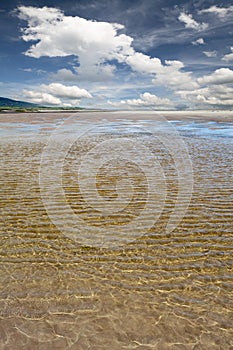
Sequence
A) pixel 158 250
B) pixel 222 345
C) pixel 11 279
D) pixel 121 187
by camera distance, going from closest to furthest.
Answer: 1. pixel 222 345
2. pixel 11 279
3. pixel 158 250
4. pixel 121 187

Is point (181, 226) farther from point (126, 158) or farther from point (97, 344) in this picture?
point (126, 158)

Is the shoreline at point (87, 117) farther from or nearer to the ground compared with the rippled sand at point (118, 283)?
farther from the ground

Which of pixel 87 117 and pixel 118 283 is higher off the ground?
pixel 87 117

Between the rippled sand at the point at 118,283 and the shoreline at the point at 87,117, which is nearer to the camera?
the rippled sand at the point at 118,283

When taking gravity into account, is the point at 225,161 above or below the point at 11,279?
above

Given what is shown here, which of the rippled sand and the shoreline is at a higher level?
the shoreline

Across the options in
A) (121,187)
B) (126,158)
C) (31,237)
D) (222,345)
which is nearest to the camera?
(222,345)

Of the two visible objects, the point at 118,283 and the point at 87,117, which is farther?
the point at 87,117

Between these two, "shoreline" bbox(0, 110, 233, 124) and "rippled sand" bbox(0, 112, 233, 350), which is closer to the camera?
"rippled sand" bbox(0, 112, 233, 350)

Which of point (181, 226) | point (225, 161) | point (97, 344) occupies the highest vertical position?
point (225, 161)

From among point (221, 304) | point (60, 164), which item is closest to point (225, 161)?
point (60, 164)

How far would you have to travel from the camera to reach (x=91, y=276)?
603 cm

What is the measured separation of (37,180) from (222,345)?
1012 cm

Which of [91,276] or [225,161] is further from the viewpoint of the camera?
[225,161]
